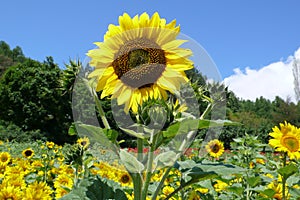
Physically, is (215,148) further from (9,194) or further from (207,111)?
(207,111)

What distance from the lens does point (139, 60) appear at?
115cm

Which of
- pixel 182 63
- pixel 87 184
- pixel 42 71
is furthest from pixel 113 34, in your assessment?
pixel 42 71

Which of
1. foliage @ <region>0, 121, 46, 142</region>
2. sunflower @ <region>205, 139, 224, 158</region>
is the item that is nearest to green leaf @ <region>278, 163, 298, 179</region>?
sunflower @ <region>205, 139, 224, 158</region>

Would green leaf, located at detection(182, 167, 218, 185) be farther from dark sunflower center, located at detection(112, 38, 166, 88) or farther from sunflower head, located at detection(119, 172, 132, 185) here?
sunflower head, located at detection(119, 172, 132, 185)

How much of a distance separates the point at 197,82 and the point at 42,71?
20597mm

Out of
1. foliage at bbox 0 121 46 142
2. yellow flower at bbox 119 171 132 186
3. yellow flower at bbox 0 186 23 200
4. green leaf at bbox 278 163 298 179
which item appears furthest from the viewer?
foliage at bbox 0 121 46 142

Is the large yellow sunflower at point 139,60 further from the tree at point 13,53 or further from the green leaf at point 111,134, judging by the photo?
the tree at point 13,53

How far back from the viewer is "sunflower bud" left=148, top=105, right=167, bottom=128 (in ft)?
3.49

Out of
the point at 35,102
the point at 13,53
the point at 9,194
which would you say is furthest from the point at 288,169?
the point at 13,53

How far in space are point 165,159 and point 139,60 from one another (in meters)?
0.28

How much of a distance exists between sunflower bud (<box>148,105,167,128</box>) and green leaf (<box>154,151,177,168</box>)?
0.11 meters

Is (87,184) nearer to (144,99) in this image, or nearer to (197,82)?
(144,99)

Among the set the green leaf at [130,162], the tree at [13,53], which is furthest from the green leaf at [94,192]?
the tree at [13,53]

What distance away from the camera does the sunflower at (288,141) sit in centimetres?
240
